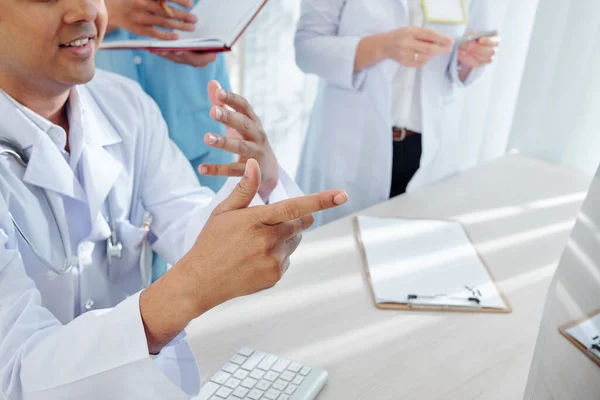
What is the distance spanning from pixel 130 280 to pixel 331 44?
897 mm

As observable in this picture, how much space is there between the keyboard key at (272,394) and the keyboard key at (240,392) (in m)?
0.03

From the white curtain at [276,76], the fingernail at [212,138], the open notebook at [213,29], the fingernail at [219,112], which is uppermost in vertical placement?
the open notebook at [213,29]

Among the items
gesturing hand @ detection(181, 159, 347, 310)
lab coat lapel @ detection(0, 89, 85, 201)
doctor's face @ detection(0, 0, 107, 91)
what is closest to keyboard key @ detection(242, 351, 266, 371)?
gesturing hand @ detection(181, 159, 347, 310)

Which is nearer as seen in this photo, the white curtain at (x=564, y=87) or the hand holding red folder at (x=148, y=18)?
the hand holding red folder at (x=148, y=18)

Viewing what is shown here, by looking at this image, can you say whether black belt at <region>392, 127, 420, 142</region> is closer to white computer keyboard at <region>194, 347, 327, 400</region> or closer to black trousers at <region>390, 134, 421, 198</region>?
black trousers at <region>390, 134, 421, 198</region>

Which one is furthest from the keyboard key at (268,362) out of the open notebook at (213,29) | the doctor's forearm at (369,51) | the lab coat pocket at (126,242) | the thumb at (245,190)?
the doctor's forearm at (369,51)

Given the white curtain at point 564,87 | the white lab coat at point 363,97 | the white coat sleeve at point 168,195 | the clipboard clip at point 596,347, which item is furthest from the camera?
the white curtain at point 564,87

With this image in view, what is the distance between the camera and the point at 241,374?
2.93 ft

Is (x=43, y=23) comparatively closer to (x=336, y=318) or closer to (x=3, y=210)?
(x=3, y=210)

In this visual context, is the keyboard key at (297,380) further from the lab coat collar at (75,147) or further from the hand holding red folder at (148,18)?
the hand holding red folder at (148,18)

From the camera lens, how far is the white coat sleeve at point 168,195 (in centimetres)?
126

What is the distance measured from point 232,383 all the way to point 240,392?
1.0 inches

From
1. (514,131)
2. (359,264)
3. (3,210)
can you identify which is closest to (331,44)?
(359,264)

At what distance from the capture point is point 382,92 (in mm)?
1711
